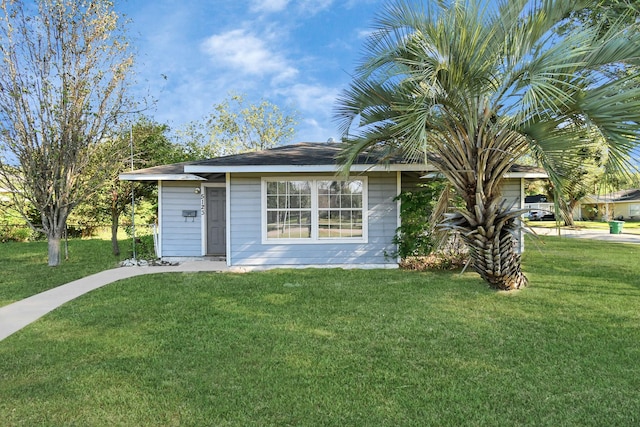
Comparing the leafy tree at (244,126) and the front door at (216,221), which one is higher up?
the leafy tree at (244,126)

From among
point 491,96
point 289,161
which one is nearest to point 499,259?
point 491,96

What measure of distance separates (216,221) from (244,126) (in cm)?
2213

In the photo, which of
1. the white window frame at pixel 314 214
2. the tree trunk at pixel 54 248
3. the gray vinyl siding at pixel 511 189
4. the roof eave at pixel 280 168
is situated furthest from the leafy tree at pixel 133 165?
the gray vinyl siding at pixel 511 189

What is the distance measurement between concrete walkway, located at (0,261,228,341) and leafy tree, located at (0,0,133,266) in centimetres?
314

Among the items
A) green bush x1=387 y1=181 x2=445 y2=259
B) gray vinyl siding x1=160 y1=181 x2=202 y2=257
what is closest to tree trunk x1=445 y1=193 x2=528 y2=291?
green bush x1=387 y1=181 x2=445 y2=259

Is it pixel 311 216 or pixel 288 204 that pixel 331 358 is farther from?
pixel 288 204

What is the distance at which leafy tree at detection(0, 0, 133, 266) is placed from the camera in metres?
9.72

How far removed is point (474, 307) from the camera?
546 cm

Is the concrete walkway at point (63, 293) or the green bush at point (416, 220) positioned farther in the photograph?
the green bush at point (416, 220)

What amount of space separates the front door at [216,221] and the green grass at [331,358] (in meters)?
3.87

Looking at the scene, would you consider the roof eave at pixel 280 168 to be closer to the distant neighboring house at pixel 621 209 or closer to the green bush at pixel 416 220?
the green bush at pixel 416 220

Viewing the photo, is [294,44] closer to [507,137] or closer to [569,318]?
[507,137]

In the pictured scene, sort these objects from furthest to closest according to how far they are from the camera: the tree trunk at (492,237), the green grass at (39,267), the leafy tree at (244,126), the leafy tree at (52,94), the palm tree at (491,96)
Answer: the leafy tree at (244,126)
the leafy tree at (52,94)
the green grass at (39,267)
the tree trunk at (492,237)
the palm tree at (491,96)

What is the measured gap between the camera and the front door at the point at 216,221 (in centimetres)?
1035
